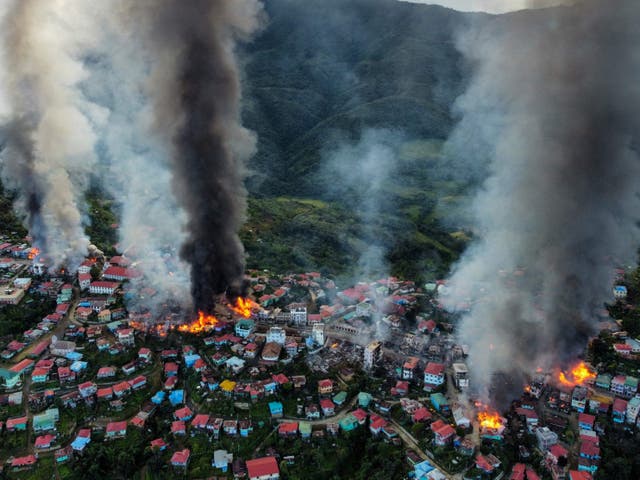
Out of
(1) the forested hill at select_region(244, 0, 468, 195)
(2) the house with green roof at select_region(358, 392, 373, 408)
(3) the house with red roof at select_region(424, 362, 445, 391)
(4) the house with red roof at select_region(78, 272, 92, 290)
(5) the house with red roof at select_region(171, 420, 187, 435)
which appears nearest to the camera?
(5) the house with red roof at select_region(171, 420, 187, 435)

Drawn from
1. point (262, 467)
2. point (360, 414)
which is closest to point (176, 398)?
point (262, 467)

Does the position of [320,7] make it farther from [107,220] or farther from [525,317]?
[525,317]

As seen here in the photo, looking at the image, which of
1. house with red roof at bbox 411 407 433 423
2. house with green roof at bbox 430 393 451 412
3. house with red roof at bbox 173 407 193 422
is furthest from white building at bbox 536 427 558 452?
house with red roof at bbox 173 407 193 422

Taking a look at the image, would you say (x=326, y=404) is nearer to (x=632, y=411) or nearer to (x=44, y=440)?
(x=44, y=440)

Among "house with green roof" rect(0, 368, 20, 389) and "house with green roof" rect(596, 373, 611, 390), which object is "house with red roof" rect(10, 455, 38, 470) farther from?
"house with green roof" rect(596, 373, 611, 390)

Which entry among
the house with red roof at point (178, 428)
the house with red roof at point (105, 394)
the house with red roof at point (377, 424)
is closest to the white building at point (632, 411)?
the house with red roof at point (377, 424)

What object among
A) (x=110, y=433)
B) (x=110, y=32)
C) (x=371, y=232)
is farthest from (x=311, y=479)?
(x=110, y=32)
